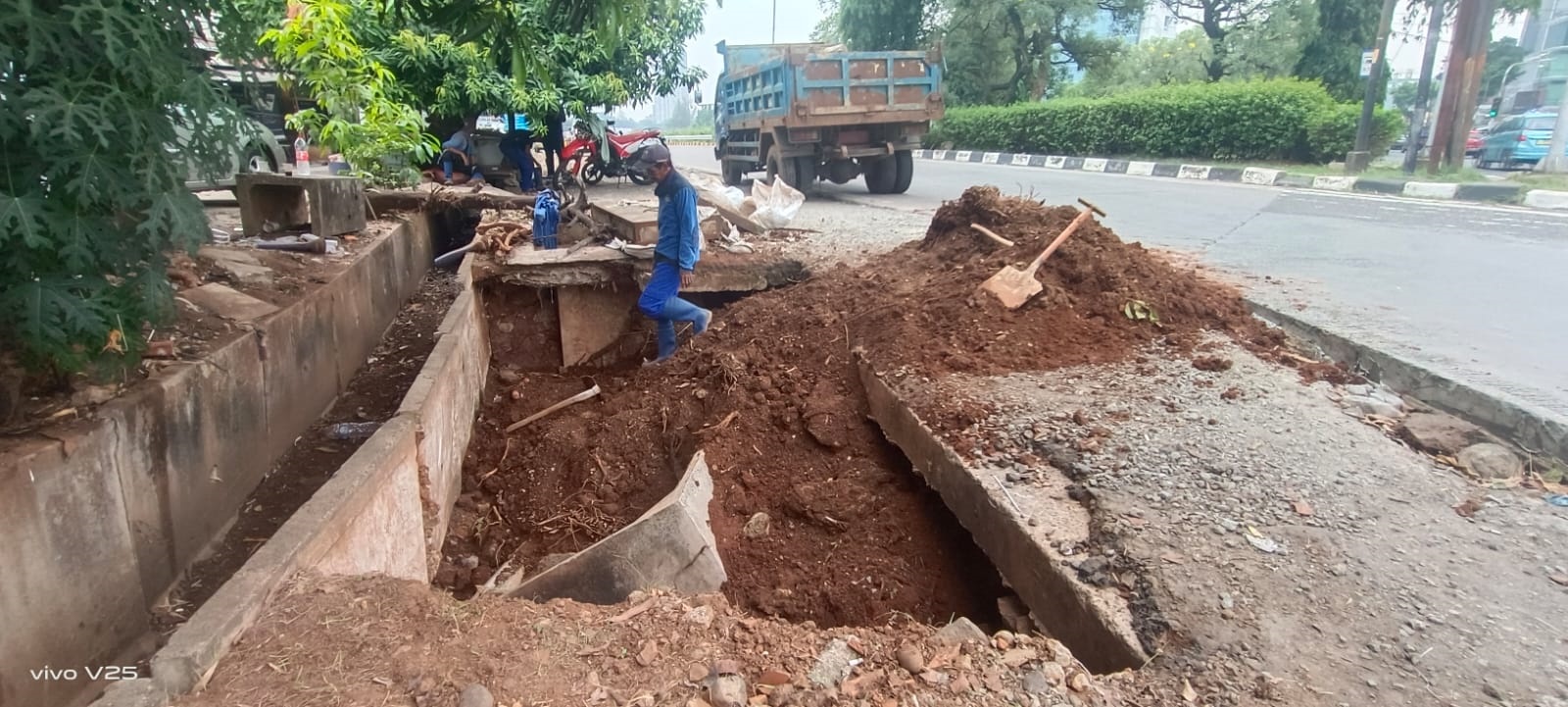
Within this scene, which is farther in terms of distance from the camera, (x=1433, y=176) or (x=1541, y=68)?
(x=1541, y=68)

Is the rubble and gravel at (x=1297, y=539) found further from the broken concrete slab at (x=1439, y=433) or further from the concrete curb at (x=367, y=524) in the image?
the concrete curb at (x=367, y=524)

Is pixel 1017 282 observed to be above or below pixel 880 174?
below

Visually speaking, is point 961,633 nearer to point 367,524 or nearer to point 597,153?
point 367,524

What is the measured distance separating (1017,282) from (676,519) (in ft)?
8.18

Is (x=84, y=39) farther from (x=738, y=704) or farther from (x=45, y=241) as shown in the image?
(x=738, y=704)

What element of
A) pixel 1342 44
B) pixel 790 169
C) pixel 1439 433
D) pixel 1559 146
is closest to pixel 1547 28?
pixel 1342 44

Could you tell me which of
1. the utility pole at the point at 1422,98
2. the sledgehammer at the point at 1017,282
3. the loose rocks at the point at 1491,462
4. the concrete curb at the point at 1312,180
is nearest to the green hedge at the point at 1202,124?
the concrete curb at the point at 1312,180

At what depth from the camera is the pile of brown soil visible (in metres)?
3.73

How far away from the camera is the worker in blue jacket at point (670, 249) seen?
5.74 metres

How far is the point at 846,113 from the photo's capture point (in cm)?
1151

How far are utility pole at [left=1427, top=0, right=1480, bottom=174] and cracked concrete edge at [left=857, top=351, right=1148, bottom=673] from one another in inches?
527

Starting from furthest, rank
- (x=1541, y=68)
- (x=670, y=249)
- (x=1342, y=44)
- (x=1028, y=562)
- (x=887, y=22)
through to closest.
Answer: (x=887, y=22) → (x=1541, y=68) → (x=1342, y=44) → (x=670, y=249) → (x=1028, y=562)

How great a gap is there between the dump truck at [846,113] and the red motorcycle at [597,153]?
77.3 inches

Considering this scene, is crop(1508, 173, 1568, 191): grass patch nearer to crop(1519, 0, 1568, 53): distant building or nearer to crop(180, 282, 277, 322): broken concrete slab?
crop(180, 282, 277, 322): broken concrete slab
